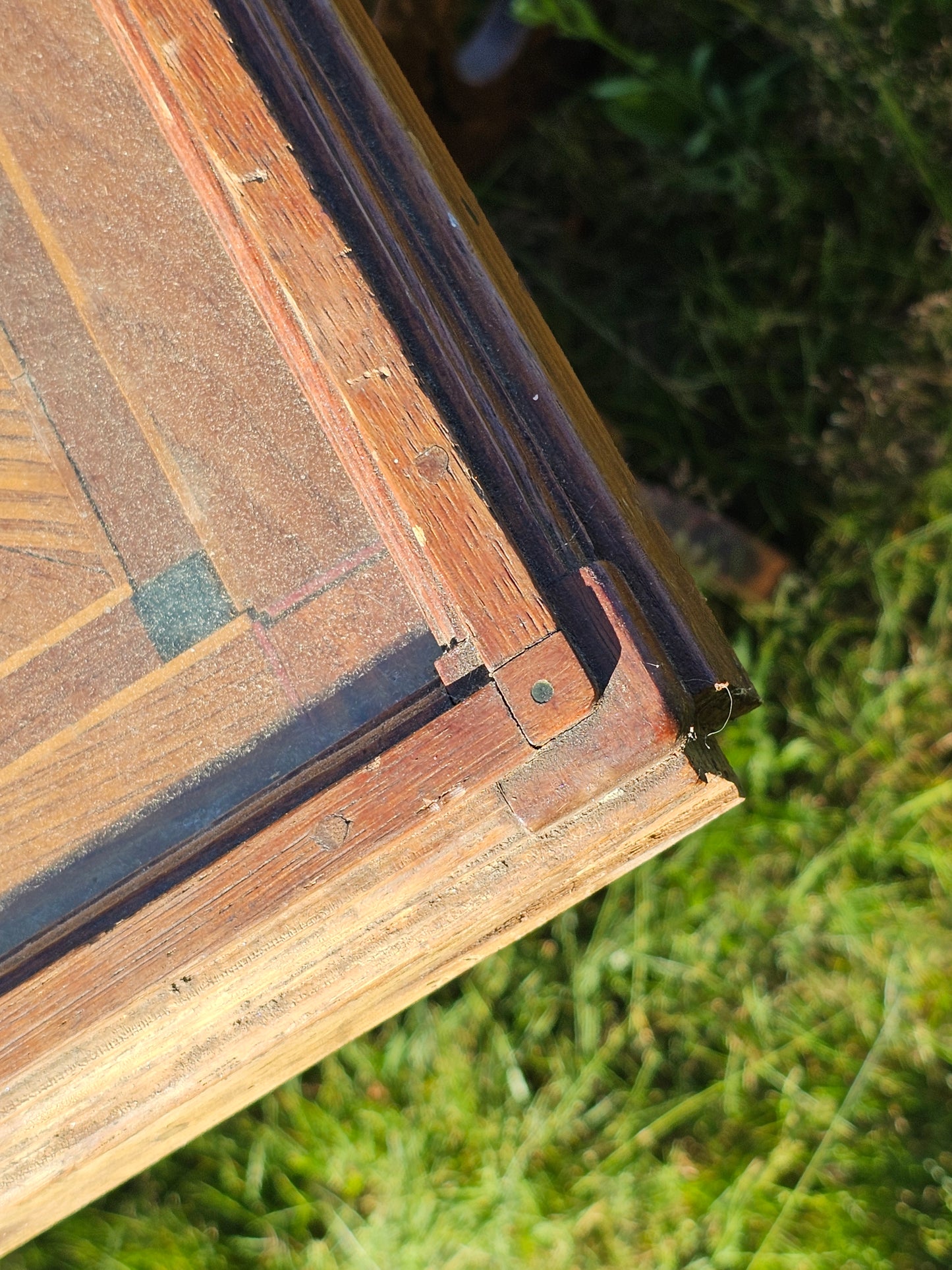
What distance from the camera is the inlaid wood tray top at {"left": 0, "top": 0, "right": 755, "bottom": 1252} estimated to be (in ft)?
2.69

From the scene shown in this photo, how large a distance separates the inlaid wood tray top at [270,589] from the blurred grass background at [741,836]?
3.50ft

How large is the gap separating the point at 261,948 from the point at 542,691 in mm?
347

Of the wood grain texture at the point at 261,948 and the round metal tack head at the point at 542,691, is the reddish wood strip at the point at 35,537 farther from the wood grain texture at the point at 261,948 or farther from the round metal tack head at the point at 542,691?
the round metal tack head at the point at 542,691

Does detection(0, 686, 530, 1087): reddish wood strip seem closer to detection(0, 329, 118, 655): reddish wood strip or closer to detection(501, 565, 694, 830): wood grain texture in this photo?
detection(501, 565, 694, 830): wood grain texture

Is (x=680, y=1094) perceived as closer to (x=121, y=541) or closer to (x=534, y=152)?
(x=121, y=541)

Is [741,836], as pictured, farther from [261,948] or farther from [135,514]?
[135,514]

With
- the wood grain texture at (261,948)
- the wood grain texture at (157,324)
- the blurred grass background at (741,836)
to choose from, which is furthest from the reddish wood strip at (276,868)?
the blurred grass background at (741,836)

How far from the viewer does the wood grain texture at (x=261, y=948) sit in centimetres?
84

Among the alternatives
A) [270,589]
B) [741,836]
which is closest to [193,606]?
[270,589]

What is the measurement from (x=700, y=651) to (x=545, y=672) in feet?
0.54

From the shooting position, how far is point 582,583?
817mm

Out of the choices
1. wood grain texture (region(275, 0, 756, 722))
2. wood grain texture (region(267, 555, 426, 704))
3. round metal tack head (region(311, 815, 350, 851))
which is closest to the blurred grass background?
wood grain texture (region(275, 0, 756, 722))

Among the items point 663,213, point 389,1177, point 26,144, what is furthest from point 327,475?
point 389,1177

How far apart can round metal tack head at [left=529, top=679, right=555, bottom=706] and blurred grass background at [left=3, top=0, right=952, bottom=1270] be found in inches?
48.4
